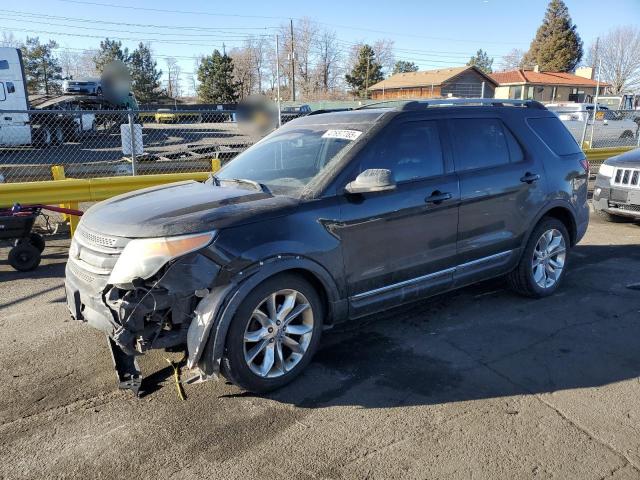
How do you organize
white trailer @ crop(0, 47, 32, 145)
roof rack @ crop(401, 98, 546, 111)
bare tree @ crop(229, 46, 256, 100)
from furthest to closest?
bare tree @ crop(229, 46, 256, 100)
white trailer @ crop(0, 47, 32, 145)
roof rack @ crop(401, 98, 546, 111)

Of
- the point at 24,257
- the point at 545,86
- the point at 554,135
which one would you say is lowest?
the point at 24,257

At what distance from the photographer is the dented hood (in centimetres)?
308

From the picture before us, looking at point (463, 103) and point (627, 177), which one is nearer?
point (463, 103)

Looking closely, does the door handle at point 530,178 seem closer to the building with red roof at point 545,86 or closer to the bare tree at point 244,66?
the bare tree at point 244,66

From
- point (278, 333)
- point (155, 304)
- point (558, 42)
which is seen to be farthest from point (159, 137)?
point (558, 42)

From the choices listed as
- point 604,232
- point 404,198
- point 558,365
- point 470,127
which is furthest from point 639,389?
point 604,232

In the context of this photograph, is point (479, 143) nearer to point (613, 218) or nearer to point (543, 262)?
point (543, 262)

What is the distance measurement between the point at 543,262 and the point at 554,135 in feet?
4.22

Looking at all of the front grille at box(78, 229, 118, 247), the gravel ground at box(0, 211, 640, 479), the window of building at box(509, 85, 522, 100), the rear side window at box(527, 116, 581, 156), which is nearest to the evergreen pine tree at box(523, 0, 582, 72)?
the window of building at box(509, 85, 522, 100)

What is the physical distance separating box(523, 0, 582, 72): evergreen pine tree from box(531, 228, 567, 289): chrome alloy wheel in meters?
72.8

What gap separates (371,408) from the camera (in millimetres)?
3188

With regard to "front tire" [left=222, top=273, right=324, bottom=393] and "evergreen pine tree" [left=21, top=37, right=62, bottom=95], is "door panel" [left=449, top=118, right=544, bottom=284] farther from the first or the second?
"evergreen pine tree" [left=21, top=37, right=62, bottom=95]

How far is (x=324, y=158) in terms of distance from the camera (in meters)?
3.89

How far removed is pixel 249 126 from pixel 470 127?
653 centimetres
